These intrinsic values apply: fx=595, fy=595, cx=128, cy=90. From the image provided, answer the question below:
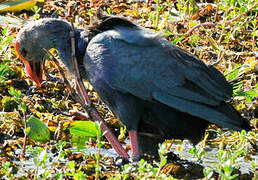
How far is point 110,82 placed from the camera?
14.4 ft

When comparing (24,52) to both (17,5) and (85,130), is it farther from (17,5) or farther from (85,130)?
(17,5)

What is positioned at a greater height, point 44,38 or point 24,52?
point 44,38

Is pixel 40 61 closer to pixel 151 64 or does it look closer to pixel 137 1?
pixel 151 64

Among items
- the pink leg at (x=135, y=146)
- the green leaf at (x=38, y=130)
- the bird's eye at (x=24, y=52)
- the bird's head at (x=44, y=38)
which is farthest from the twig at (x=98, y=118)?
the bird's eye at (x=24, y=52)

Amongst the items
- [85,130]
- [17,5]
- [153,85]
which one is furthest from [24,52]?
[17,5]

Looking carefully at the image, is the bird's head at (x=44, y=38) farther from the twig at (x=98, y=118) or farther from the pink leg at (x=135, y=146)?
the pink leg at (x=135, y=146)

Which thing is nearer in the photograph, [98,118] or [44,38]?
[98,118]

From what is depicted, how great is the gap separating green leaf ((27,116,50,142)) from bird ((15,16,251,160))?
0.61 metres

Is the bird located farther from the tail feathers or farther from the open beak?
the open beak

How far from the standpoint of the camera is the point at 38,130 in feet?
15.7

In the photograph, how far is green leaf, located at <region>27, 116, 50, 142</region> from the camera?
4767 millimetres

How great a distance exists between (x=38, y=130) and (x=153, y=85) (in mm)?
1048

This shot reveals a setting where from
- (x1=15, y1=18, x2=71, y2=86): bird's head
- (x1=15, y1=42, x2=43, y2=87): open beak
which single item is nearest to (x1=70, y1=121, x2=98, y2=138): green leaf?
(x1=15, y1=18, x2=71, y2=86): bird's head

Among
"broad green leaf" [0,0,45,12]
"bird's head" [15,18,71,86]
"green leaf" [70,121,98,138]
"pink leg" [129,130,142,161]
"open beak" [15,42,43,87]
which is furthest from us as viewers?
"broad green leaf" [0,0,45,12]
